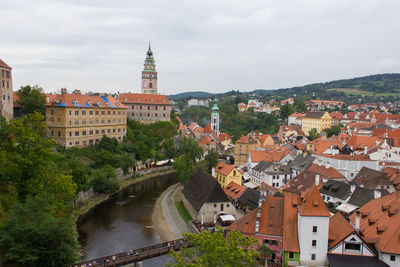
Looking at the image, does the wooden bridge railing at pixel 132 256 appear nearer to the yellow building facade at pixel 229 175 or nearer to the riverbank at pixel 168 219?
the riverbank at pixel 168 219

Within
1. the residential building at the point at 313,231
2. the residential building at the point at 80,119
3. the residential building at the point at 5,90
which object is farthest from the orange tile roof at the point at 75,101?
the residential building at the point at 313,231

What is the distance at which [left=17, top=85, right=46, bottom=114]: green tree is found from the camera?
4994 cm

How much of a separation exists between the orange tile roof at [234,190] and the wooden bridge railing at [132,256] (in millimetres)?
12909

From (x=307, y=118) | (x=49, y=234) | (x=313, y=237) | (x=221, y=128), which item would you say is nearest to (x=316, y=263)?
(x=313, y=237)

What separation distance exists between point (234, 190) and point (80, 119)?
96.5 ft

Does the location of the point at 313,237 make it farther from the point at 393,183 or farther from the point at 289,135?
the point at 289,135

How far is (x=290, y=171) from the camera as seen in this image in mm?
46125

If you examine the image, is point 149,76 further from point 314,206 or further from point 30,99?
point 314,206

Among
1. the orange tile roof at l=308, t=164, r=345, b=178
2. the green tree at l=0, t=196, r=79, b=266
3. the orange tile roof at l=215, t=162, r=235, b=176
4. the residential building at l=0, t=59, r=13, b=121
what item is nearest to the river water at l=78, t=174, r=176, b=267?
the green tree at l=0, t=196, r=79, b=266

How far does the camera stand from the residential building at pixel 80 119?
52.0 metres

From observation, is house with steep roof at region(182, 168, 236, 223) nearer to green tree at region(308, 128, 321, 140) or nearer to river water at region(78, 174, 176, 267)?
river water at region(78, 174, 176, 267)

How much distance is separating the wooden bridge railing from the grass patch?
914 cm

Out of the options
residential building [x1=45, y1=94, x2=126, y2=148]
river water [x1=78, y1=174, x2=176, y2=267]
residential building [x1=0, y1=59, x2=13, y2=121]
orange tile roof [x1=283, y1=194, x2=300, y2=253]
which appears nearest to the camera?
orange tile roof [x1=283, y1=194, x2=300, y2=253]

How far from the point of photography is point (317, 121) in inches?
3930
